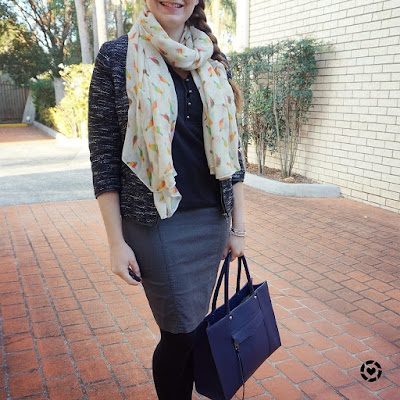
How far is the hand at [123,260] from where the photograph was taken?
5.10 ft

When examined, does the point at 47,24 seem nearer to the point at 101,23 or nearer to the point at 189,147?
the point at 101,23

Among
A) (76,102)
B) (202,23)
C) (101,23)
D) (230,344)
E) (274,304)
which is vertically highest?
(101,23)

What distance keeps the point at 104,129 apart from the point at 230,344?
910 mm

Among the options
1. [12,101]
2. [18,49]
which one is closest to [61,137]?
[18,49]

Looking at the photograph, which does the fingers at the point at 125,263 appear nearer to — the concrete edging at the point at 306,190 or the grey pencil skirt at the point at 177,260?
the grey pencil skirt at the point at 177,260

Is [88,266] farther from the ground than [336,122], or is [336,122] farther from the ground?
[336,122]

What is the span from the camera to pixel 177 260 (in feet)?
5.17

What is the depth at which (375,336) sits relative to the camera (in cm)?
289

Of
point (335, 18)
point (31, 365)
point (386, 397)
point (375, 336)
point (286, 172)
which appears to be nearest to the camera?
point (386, 397)

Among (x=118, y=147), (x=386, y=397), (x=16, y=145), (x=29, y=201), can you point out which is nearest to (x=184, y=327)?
(x=118, y=147)

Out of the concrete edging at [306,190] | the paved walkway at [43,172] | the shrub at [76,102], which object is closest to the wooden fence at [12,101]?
the shrub at [76,102]

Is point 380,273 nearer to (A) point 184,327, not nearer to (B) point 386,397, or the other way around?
(B) point 386,397

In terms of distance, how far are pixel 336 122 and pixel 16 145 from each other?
9.60m

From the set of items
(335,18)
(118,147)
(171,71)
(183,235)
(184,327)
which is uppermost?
(335,18)
